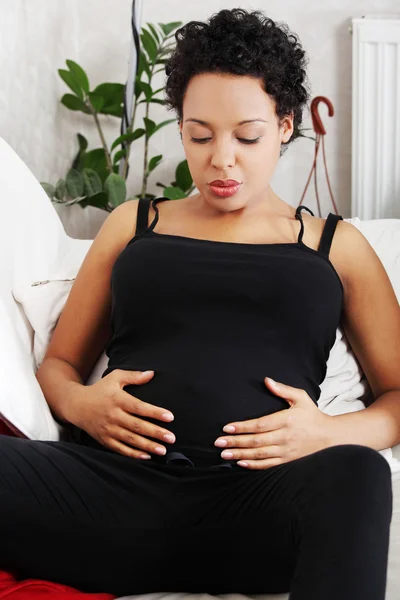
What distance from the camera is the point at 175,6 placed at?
9.12 ft

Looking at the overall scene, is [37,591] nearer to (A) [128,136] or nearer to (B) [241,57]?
(B) [241,57]

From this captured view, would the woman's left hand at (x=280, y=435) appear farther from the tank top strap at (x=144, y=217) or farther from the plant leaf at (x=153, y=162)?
the plant leaf at (x=153, y=162)

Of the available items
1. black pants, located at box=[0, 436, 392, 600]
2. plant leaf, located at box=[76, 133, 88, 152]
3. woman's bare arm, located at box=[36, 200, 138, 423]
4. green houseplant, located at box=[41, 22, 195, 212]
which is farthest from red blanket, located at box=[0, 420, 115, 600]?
plant leaf, located at box=[76, 133, 88, 152]

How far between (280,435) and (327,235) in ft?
1.34

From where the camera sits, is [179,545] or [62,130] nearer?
[179,545]

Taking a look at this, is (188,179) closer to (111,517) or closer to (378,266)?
(378,266)

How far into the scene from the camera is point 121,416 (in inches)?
46.0

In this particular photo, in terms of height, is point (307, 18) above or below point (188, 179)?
above

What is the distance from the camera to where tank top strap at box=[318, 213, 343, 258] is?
139cm

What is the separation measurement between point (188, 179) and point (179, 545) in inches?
69.4

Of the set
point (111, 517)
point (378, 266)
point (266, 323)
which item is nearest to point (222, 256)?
point (266, 323)

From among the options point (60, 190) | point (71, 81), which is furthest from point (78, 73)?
point (60, 190)

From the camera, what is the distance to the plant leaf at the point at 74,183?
2506 mm

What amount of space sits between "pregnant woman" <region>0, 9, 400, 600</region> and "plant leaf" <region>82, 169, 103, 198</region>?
108 cm
